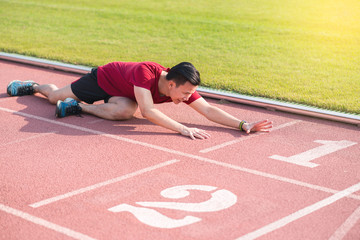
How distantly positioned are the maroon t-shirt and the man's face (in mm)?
356

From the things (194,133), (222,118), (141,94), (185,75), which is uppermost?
(185,75)

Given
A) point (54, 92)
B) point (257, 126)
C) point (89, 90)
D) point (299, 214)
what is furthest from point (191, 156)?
point (54, 92)

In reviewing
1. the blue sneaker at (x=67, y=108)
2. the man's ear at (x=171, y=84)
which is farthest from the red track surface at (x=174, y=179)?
the man's ear at (x=171, y=84)

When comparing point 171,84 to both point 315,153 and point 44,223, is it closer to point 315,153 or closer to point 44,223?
point 315,153

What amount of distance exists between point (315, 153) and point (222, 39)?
25.2 feet

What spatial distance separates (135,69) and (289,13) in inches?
464

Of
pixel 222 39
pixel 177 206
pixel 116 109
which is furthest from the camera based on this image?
pixel 222 39

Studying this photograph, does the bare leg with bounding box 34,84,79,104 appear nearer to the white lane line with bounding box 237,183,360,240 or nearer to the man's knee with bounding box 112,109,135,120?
the man's knee with bounding box 112,109,135,120

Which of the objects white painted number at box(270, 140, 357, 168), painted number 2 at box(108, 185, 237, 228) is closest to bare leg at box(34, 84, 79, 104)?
painted number 2 at box(108, 185, 237, 228)

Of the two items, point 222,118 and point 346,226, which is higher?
point 222,118

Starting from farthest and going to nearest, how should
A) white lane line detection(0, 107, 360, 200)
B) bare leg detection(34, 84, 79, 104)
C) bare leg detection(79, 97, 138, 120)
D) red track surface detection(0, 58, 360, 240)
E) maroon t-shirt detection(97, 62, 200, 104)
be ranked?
1. bare leg detection(34, 84, 79, 104)
2. bare leg detection(79, 97, 138, 120)
3. maroon t-shirt detection(97, 62, 200, 104)
4. white lane line detection(0, 107, 360, 200)
5. red track surface detection(0, 58, 360, 240)

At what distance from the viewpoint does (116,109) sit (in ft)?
24.6

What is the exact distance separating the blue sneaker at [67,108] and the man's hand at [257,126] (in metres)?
2.46

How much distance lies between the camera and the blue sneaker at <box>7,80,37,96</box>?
8.69 metres
